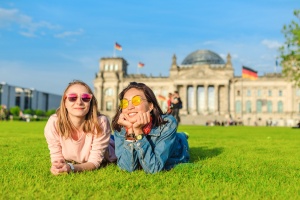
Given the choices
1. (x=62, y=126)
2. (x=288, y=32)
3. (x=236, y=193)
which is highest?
(x=288, y=32)

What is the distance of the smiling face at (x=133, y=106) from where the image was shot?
4113 millimetres

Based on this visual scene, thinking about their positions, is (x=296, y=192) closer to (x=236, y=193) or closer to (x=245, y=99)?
(x=236, y=193)

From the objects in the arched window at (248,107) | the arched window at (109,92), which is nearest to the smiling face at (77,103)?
the arched window at (248,107)

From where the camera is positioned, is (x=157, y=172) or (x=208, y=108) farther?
(x=208, y=108)

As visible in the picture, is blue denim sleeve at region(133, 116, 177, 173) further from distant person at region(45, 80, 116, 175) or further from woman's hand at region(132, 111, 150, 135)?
distant person at region(45, 80, 116, 175)

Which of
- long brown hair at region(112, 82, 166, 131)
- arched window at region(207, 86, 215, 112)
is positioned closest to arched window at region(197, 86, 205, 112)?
arched window at region(207, 86, 215, 112)

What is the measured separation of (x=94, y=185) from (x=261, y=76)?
80.1m

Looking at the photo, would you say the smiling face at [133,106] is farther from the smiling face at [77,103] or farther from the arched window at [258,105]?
the arched window at [258,105]

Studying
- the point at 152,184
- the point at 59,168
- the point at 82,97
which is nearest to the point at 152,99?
the point at 82,97

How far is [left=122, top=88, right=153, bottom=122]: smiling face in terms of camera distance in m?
4.11

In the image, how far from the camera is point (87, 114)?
4672 millimetres

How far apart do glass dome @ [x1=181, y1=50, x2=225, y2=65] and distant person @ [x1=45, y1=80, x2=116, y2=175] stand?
78.5 meters

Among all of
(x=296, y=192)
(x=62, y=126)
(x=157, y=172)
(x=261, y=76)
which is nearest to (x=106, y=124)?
(x=62, y=126)

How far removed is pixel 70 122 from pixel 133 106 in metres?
1.07
